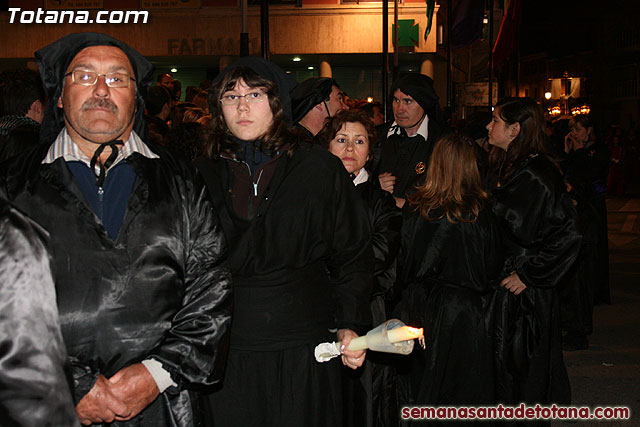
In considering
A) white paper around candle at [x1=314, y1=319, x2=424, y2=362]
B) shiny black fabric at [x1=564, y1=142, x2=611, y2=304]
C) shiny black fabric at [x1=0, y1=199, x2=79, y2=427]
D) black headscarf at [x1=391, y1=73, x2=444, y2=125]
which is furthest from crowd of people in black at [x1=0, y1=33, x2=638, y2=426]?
shiny black fabric at [x1=564, y1=142, x2=611, y2=304]

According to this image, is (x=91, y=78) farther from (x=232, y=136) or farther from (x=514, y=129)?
(x=514, y=129)

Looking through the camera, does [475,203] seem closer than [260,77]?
No

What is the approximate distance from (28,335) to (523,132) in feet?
15.4

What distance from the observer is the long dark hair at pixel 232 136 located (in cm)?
371

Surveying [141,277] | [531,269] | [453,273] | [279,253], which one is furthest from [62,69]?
[531,269]

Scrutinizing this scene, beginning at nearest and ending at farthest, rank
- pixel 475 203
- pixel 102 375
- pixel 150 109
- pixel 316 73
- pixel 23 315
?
1. pixel 23 315
2. pixel 102 375
3. pixel 475 203
4. pixel 150 109
5. pixel 316 73

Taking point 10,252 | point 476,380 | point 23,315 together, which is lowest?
point 476,380

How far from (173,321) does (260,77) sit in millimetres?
1317

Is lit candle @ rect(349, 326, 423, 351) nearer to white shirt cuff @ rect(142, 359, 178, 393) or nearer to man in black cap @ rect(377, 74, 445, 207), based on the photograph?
white shirt cuff @ rect(142, 359, 178, 393)

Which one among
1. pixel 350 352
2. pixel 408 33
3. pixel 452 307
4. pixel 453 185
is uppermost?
pixel 408 33

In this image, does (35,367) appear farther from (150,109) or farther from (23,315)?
(150,109)

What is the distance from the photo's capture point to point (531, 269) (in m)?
5.56

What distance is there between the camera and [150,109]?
310 inches

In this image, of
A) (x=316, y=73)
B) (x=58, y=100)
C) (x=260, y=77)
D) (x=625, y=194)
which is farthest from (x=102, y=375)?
(x=316, y=73)
